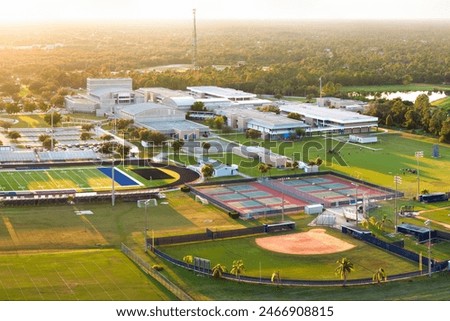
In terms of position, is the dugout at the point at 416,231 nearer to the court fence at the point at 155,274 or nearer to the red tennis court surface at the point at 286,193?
the red tennis court surface at the point at 286,193

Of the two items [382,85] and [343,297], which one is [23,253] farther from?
[382,85]

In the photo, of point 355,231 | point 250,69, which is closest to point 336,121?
point 355,231

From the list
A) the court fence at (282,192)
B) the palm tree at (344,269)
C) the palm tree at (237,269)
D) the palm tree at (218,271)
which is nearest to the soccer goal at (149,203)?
the court fence at (282,192)

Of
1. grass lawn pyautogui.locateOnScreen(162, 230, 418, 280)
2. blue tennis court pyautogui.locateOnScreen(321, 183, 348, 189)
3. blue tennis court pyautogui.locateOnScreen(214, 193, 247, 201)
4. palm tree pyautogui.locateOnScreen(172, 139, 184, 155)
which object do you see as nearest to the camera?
grass lawn pyautogui.locateOnScreen(162, 230, 418, 280)

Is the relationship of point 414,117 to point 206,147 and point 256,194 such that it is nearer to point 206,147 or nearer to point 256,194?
point 206,147

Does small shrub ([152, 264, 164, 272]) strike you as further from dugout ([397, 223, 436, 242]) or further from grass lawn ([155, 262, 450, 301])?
dugout ([397, 223, 436, 242])

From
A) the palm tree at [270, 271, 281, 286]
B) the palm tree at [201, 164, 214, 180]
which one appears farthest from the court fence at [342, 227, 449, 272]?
the palm tree at [201, 164, 214, 180]
